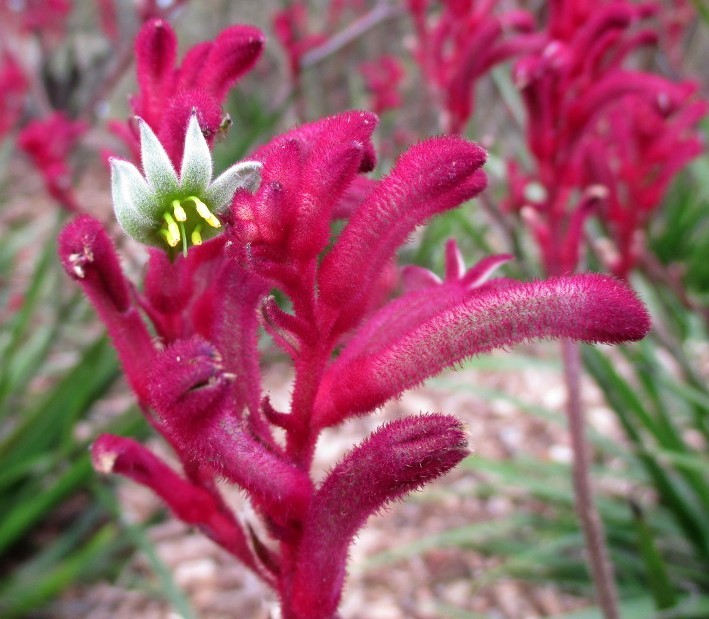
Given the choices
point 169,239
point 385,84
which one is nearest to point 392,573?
point 169,239

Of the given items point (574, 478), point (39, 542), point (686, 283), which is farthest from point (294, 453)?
point (686, 283)

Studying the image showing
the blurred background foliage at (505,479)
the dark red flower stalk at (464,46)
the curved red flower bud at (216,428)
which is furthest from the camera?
the blurred background foliage at (505,479)

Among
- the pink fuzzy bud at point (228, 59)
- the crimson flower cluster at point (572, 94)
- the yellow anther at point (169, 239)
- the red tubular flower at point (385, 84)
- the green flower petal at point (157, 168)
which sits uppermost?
the red tubular flower at point (385, 84)

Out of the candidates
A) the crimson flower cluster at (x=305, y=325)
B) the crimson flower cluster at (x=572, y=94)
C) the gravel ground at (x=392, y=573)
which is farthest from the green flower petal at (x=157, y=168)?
the gravel ground at (x=392, y=573)

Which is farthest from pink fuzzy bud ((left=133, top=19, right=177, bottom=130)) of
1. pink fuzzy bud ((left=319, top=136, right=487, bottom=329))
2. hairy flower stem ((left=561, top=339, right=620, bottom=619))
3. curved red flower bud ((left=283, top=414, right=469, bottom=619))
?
hairy flower stem ((left=561, top=339, right=620, bottom=619))

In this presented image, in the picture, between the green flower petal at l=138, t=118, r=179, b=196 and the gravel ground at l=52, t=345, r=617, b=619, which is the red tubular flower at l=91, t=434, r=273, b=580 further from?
the gravel ground at l=52, t=345, r=617, b=619

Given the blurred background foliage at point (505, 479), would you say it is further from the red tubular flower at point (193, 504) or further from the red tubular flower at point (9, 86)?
the red tubular flower at point (9, 86)
